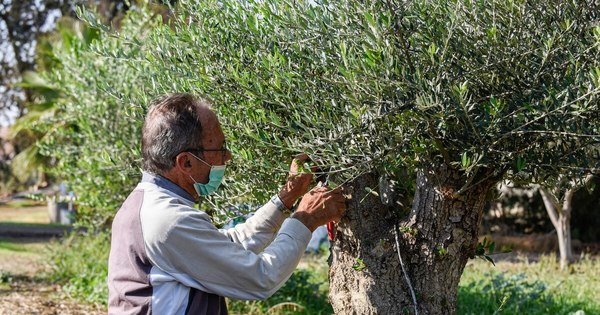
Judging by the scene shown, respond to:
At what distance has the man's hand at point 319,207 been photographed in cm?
310

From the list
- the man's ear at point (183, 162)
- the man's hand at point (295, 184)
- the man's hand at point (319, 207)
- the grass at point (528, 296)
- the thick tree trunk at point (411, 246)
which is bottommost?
the grass at point (528, 296)

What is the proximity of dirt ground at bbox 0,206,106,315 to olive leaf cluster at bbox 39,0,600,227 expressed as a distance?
5.59 meters

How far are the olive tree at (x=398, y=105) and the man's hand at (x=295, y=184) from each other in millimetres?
95

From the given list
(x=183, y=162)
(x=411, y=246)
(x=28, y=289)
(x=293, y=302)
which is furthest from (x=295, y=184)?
(x=28, y=289)

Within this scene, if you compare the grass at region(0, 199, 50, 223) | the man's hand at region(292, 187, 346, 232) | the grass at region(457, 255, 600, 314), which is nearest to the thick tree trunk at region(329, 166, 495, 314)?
the man's hand at region(292, 187, 346, 232)

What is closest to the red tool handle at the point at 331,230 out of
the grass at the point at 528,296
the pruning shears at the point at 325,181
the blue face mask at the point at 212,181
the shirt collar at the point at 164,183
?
the pruning shears at the point at 325,181

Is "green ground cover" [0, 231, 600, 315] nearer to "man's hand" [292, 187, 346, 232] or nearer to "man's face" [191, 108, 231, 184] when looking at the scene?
"man's hand" [292, 187, 346, 232]

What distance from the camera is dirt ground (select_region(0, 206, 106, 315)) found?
28.3 ft

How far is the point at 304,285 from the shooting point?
815 cm

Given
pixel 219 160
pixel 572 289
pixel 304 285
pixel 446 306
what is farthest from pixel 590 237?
pixel 219 160

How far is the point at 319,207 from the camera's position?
321 centimetres

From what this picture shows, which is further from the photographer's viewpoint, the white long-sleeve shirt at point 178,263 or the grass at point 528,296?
the grass at point 528,296

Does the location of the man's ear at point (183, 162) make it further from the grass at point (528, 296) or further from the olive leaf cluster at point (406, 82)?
the grass at point (528, 296)

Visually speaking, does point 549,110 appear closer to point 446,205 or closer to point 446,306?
point 446,205
